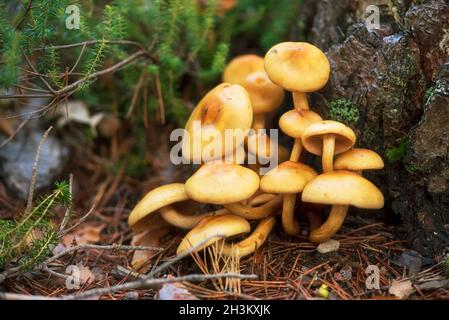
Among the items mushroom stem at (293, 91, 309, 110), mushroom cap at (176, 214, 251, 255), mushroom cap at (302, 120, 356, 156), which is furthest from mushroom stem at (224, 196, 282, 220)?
mushroom stem at (293, 91, 309, 110)

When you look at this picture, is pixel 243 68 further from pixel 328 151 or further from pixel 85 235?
pixel 85 235

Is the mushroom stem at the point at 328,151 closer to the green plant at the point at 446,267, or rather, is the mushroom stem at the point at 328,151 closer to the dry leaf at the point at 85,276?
the green plant at the point at 446,267

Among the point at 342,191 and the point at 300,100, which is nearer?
the point at 342,191

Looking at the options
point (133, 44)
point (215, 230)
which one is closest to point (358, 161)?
point (215, 230)

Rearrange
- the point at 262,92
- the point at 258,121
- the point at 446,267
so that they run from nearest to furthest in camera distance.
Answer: the point at 446,267, the point at 262,92, the point at 258,121

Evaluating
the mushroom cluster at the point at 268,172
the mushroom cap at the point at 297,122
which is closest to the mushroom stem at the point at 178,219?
the mushroom cluster at the point at 268,172

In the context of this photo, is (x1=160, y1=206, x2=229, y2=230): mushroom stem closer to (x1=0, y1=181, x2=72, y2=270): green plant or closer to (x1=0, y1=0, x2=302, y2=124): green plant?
(x1=0, y1=181, x2=72, y2=270): green plant
